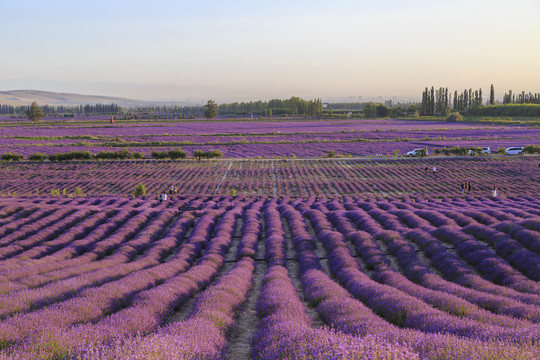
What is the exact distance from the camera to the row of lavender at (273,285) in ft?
15.4

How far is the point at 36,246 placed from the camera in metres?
16.4

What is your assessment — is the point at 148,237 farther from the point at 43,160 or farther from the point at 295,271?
the point at 43,160

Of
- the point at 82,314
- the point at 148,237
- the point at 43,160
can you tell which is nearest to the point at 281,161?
the point at 43,160

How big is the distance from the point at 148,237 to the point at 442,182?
32532mm

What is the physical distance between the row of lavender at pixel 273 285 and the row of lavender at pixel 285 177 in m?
16.2

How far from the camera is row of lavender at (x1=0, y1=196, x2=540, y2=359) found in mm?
4684

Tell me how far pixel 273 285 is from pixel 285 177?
35226 mm

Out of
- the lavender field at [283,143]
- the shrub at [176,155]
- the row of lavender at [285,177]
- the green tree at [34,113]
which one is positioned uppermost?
the green tree at [34,113]

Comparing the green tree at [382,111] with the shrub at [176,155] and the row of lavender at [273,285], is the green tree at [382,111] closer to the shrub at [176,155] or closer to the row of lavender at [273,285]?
the shrub at [176,155]

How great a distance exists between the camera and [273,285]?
968cm

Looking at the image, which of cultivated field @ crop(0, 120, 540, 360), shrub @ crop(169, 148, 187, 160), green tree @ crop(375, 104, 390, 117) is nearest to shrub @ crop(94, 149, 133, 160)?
shrub @ crop(169, 148, 187, 160)

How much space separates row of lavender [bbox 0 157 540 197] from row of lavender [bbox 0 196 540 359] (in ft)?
53.3

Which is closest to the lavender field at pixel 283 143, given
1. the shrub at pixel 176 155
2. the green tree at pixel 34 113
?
the shrub at pixel 176 155

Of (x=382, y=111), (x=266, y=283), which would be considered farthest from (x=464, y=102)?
(x=266, y=283)
